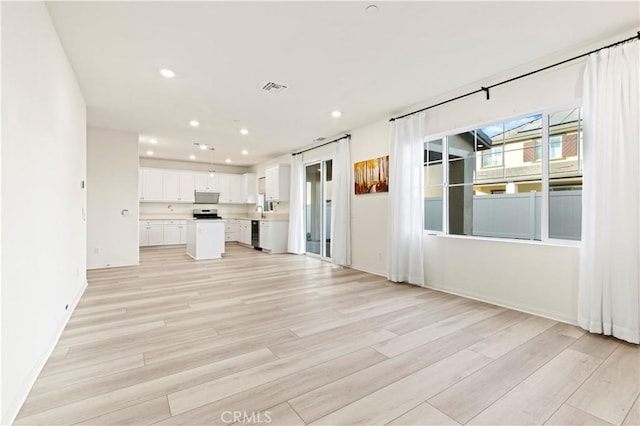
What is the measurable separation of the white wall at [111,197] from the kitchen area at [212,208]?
1364 millimetres

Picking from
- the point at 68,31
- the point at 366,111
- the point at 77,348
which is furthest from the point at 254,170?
the point at 77,348

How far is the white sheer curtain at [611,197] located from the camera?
2.52 meters

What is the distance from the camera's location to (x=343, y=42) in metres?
2.78

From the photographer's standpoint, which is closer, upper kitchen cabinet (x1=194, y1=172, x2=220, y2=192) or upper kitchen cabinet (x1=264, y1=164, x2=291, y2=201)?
upper kitchen cabinet (x1=264, y1=164, x2=291, y2=201)

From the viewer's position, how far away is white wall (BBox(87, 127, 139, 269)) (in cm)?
551

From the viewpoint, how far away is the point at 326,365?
84.4 inches

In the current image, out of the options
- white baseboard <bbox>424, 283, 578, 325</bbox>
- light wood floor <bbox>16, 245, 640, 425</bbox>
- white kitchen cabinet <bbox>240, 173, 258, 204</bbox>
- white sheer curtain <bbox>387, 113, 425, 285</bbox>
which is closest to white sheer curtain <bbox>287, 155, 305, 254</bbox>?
white kitchen cabinet <bbox>240, 173, 258, 204</bbox>

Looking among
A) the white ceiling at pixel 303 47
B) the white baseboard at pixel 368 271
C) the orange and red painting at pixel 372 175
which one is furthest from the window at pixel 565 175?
the white baseboard at pixel 368 271

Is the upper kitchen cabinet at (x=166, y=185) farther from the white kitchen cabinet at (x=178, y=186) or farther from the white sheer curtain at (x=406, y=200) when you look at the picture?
the white sheer curtain at (x=406, y=200)

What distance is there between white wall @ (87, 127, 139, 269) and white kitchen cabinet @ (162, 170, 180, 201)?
3.24 metres

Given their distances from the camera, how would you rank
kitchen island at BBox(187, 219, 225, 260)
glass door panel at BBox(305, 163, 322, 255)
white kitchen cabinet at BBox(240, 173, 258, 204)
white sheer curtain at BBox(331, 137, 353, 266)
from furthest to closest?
white kitchen cabinet at BBox(240, 173, 258, 204) < glass door panel at BBox(305, 163, 322, 255) < kitchen island at BBox(187, 219, 225, 260) < white sheer curtain at BBox(331, 137, 353, 266)

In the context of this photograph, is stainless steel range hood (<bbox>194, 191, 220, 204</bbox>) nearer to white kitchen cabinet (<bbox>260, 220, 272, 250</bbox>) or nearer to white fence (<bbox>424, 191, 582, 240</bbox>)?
white kitchen cabinet (<bbox>260, 220, 272, 250</bbox>)

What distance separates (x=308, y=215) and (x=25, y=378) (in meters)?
6.16

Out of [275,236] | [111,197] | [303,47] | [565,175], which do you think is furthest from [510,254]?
[111,197]
